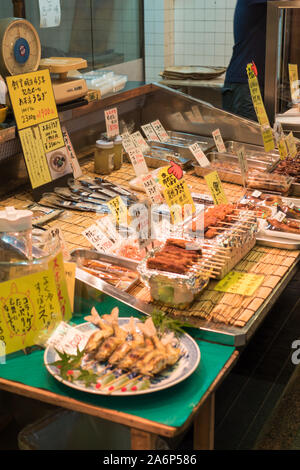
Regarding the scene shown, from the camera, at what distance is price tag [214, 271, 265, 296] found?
8.33 feet

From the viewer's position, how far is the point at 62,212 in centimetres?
334

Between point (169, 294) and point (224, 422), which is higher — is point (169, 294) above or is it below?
above

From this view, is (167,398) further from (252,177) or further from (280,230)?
(252,177)

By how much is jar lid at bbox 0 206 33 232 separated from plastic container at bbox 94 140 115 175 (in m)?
1.73

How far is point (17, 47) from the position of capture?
122 inches

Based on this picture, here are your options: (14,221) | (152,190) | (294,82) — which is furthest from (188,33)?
(14,221)

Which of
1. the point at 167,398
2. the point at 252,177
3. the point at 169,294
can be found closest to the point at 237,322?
the point at 169,294

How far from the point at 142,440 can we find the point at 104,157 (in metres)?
2.49

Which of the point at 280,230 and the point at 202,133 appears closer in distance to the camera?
the point at 280,230

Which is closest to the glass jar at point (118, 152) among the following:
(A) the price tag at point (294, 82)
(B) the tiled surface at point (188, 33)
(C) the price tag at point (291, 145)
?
(C) the price tag at point (291, 145)

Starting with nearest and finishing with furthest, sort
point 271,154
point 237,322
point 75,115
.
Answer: point 237,322 < point 75,115 < point 271,154

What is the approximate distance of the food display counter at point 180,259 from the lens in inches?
75.5
